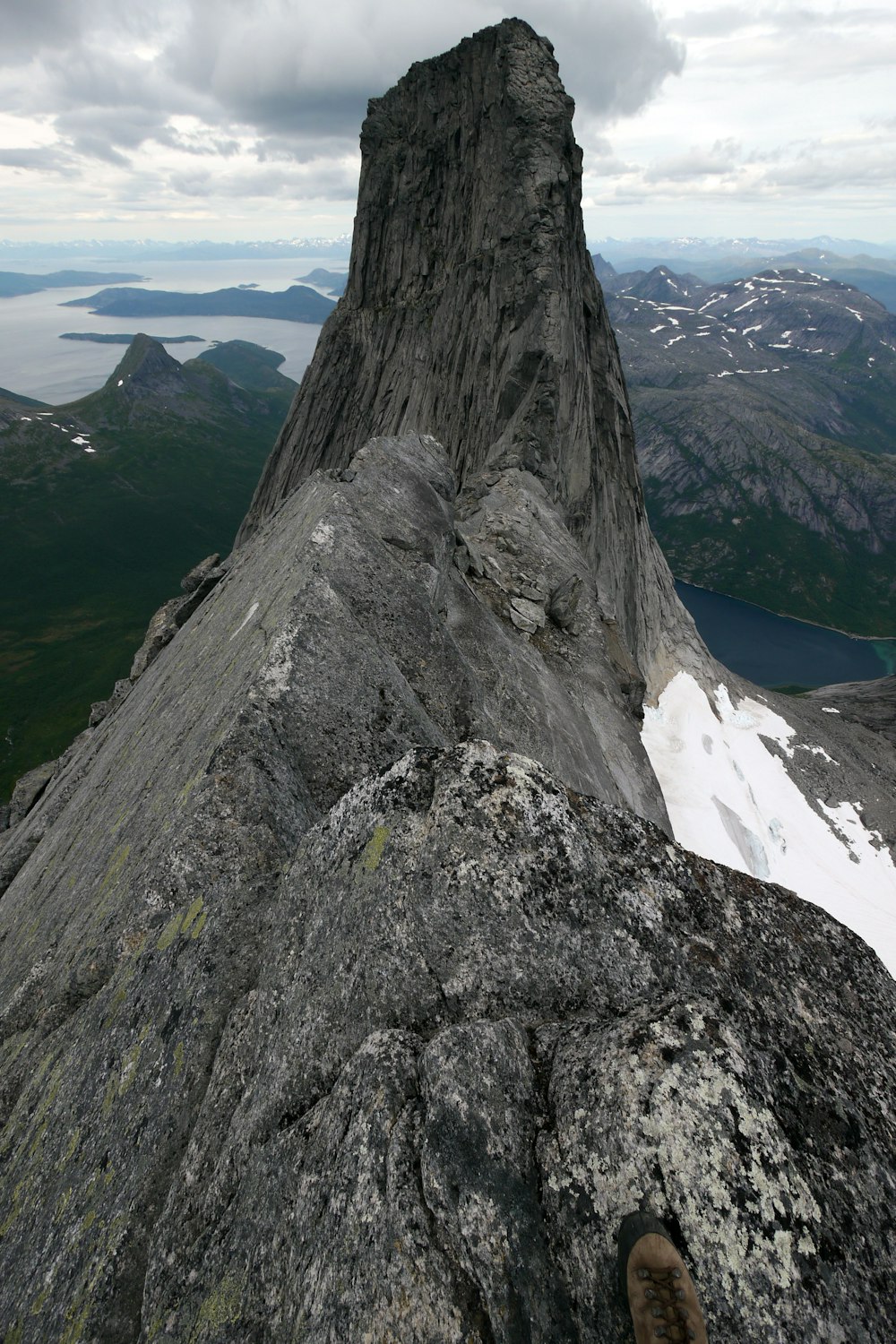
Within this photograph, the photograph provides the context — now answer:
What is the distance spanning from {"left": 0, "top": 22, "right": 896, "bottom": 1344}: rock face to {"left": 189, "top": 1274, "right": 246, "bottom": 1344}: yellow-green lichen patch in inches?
1.6

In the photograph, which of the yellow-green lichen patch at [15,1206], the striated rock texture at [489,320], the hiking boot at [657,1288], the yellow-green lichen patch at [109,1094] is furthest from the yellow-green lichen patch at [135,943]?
the striated rock texture at [489,320]

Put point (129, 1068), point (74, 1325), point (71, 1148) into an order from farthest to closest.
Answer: point (129, 1068), point (71, 1148), point (74, 1325)

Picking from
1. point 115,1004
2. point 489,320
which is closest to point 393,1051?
point 115,1004

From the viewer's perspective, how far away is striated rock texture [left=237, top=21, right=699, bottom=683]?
48.2 metres

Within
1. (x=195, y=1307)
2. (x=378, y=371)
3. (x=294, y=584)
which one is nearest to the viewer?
(x=195, y=1307)

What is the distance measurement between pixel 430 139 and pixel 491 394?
27162 mm

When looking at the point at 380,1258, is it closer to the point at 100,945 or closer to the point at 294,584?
the point at 100,945

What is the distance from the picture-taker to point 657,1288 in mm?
5820

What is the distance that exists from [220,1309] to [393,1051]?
2.95m

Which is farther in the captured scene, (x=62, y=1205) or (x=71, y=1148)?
(x=71, y=1148)

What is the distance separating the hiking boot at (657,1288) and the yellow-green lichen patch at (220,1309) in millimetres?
4043

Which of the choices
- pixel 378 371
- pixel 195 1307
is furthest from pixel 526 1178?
pixel 378 371

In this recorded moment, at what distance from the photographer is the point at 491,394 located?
50438 millimetres

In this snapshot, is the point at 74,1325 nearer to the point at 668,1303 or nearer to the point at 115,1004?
the point at 115,1004
